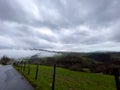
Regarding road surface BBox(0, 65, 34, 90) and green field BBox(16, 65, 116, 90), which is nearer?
road surface BBox(0, 65, 34, 90)

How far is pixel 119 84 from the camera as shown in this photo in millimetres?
7055

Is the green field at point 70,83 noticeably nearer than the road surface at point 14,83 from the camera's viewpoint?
No

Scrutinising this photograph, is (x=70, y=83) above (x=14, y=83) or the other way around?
the other way around

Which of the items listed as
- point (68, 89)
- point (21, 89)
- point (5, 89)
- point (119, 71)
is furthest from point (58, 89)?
point (119, 71)

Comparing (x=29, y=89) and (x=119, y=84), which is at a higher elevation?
(x=119, y=84)

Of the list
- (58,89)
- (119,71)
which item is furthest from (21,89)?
(119,71)

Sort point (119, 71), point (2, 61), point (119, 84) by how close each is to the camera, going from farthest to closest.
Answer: point (2, 61) → point (119, 71) → point (119, 84)

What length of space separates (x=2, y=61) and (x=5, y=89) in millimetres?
150281

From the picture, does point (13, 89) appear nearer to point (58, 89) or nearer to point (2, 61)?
point (58, 89)

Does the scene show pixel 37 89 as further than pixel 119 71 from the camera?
Yes

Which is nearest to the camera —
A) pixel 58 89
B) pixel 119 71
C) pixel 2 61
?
pixel 119 71

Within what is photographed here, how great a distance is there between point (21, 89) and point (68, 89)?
400cm

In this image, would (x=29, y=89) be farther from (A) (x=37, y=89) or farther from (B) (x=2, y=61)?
(B) (x=2, y=61)

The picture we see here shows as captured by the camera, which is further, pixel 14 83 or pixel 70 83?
pixel 70 83
